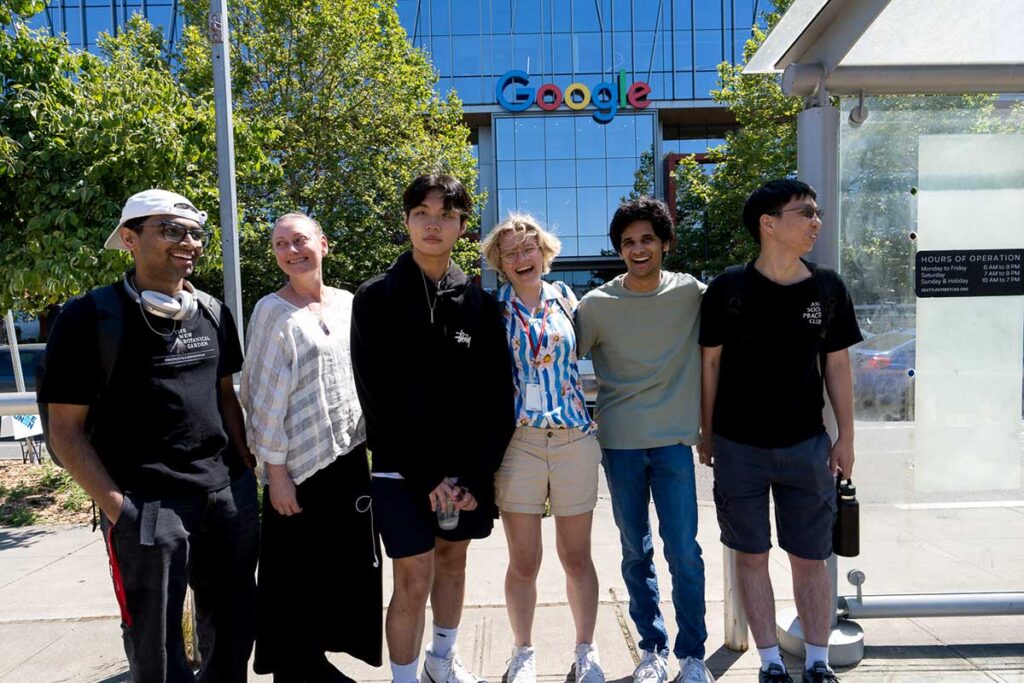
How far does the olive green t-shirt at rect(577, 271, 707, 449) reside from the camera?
3078mm

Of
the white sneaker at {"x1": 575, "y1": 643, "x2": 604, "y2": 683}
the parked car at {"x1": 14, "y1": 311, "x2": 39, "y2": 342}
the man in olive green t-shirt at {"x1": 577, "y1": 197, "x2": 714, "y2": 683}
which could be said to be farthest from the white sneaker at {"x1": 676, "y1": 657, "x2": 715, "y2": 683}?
the parked car at {"x1": 14, "y1": 311, "x2": 39, "y2": 342}

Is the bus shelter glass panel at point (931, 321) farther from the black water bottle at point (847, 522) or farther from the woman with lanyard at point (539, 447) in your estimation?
the woman with lanyard at point (539, 447)

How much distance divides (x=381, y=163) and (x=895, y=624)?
39.3 ft

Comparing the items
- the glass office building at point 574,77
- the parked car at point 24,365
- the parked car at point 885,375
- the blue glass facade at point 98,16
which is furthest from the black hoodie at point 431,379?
the blue glass facade at point 98,16

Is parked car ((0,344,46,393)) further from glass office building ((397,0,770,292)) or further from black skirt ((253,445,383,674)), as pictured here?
glass office building ((397,0,770,292))

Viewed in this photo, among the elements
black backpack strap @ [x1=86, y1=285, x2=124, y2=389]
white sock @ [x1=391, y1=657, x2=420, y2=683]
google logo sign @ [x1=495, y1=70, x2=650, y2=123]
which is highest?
google logo sign @ [x1=495, y1=70, x2=650, y2=123]

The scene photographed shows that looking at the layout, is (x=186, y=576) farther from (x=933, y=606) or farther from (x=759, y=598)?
(x=933, y=606)

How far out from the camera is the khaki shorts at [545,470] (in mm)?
3023

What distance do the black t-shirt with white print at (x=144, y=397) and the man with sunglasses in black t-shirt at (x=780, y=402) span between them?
199 cm

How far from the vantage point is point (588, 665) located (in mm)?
3150

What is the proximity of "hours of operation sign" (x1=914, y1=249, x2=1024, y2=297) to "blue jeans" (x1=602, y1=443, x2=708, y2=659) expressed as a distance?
1464 mm

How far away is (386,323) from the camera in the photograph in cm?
283

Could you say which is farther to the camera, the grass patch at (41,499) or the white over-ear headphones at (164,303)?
the grass patch at (41,499)

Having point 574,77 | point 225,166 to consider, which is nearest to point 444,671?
point 225,166
